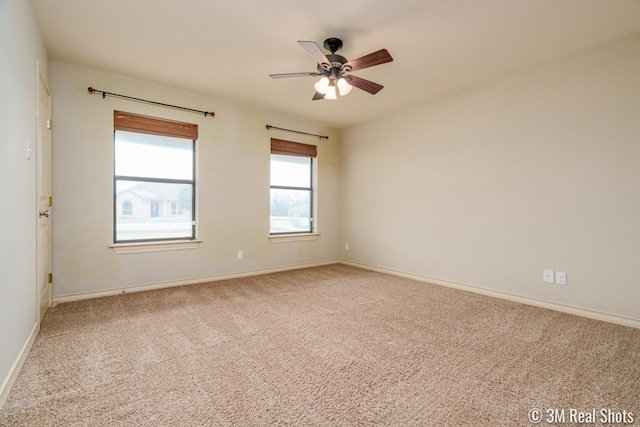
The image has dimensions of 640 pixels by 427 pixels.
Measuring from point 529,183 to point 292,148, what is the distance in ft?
11.0

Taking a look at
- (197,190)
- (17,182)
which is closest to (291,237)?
(197,190)

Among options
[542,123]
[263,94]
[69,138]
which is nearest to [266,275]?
[263,94]

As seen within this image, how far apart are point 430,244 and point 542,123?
1935mm

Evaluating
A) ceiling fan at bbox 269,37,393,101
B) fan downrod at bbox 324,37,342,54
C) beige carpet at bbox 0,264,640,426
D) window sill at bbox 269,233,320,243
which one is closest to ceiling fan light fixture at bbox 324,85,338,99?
ceiling fan at bbox 269,37,393,101

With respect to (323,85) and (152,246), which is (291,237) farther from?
(323,85)

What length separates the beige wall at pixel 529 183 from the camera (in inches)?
109

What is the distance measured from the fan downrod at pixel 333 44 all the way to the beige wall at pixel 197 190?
2.07 meters

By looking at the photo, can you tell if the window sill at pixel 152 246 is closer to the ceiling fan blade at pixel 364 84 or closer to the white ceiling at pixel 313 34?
the white ceiling at pixel 313 34

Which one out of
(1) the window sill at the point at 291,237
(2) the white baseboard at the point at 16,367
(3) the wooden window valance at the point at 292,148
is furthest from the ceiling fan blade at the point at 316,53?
(1) the window sill at the point at 291,237

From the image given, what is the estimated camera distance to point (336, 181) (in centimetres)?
571

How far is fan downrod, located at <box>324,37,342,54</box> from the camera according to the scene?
9.04ft

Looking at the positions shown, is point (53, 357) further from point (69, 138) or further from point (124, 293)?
point (69, 138)

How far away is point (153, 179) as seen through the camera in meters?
3.87

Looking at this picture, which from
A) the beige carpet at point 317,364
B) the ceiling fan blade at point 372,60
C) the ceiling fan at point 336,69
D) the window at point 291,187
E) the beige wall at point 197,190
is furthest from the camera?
the window at point 291,187
